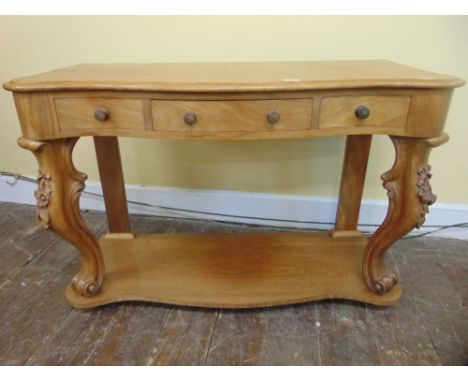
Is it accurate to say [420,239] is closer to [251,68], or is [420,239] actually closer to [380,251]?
[380,251]

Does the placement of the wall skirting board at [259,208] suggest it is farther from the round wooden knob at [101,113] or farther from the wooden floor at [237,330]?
the round wooden knob at [101,113]

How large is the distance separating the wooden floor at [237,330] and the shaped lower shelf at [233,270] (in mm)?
51

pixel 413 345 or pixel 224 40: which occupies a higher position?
pixel 224 40

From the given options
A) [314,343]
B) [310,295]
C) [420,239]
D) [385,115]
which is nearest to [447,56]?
[385,115]

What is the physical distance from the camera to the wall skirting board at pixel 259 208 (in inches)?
55.4

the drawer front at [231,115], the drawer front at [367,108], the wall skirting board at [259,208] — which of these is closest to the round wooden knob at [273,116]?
the drawer front at [231,115]

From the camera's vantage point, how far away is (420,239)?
1410 mm

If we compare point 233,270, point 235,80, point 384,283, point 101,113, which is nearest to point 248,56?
point 235,80

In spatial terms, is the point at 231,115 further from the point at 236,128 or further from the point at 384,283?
the point at 384,283

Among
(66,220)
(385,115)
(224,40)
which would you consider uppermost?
(224,40)

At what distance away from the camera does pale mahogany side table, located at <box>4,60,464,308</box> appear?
757 millimetres

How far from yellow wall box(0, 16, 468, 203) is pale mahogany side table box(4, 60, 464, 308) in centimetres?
23

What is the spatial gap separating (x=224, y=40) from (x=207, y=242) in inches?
30.2

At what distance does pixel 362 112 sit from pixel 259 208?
31.3 inches
